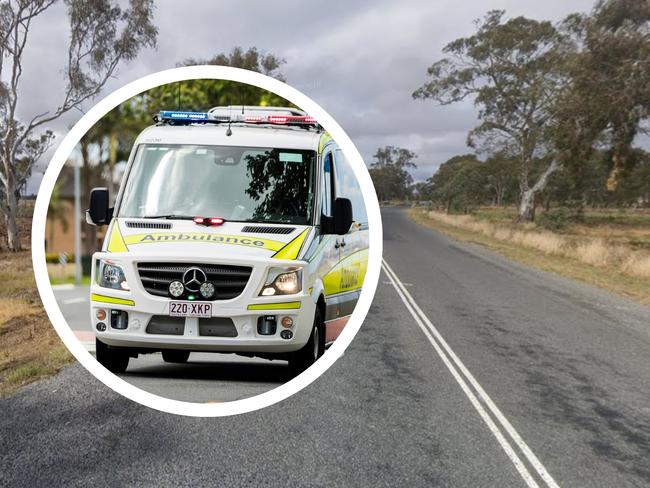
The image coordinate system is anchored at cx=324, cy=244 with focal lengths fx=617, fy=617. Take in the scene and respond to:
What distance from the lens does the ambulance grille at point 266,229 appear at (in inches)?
37.6

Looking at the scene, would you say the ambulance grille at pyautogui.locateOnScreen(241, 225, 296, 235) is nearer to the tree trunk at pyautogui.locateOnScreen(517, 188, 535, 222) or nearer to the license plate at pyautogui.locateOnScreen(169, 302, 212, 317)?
the license plate at pyautogui.locateOnScreen(169, 302, 212, 317)

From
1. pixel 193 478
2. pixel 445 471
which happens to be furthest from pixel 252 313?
pixel 193 478

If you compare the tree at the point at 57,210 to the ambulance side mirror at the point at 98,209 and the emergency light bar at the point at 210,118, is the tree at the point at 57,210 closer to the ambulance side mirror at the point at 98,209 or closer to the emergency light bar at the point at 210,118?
the ambulance side mirror at the point at 98,209

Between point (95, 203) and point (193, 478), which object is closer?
point (95, 203)

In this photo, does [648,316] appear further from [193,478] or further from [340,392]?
[193,478]

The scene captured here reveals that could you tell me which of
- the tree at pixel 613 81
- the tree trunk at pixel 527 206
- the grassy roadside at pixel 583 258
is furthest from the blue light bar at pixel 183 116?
the tree trunk at pixel 527 206

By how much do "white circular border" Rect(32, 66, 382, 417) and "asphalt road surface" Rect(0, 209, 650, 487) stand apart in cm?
680

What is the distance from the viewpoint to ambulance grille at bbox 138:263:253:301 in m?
0.89

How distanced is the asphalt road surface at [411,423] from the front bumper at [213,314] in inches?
274

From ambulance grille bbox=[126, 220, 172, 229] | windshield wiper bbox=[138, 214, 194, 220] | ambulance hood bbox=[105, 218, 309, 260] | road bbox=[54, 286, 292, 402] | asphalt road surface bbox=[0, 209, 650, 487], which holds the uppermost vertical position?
windshield wiper bbox=[138, 214, 194, 220]

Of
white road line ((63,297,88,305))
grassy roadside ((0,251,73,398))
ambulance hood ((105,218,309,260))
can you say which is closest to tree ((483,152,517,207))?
grassy roadside ((0,251,73,398))

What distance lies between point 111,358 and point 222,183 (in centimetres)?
33

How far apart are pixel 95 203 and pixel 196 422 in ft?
44.6

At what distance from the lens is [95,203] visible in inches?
36.3
